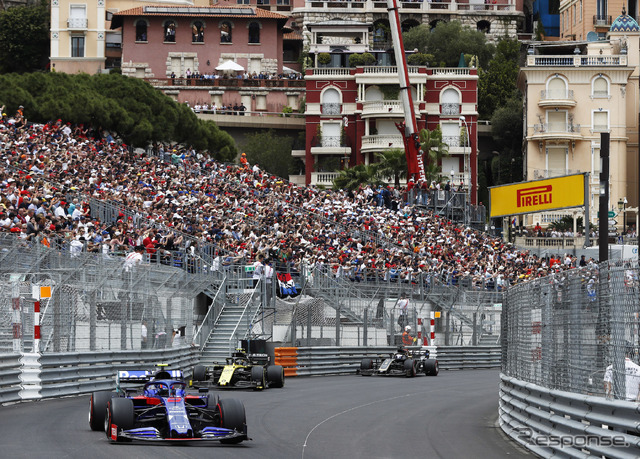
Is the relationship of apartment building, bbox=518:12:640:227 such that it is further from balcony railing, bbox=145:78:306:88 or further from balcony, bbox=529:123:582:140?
balcony railing, bbox=145:78:306:88

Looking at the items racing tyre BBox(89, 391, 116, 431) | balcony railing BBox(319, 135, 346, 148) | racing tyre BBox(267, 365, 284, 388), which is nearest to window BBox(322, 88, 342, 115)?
balcony railing BBox(319, 135, 346, 148)

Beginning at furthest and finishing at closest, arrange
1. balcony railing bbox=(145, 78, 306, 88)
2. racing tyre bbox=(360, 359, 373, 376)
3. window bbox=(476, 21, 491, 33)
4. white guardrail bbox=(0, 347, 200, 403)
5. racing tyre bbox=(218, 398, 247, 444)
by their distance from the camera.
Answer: window bbox=(476, 21, 491, 33) < balcony railing bbox=(145, 78, 306, 88) < racing tyre bbox=(360, 359, 373, 376) < white guardrail bbox=(0, 347, 200, 403) < racing tyre bbox=(218, 398, 247, 444)

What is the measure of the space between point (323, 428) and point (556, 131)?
6945 cm

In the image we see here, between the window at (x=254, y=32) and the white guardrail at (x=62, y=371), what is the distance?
72.3m

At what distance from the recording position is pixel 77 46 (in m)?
97.9

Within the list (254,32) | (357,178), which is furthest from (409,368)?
(254,32)

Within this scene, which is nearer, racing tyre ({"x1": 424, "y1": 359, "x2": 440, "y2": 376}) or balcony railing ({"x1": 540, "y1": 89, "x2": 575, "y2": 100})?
racing tyre ({"x1": 424, "y1": 359, "x2": 440, "y2": 376})

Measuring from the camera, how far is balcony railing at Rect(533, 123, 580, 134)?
279 ft

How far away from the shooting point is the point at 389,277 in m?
39.6

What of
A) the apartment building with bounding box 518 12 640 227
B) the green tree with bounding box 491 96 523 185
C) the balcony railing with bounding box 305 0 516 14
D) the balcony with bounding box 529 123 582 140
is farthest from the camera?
the balcony railing with bounding box 305 0 516 14

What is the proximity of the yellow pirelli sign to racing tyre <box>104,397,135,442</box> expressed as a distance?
578 inches

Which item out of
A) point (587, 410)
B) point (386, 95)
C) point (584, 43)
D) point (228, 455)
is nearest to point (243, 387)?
point (228, 455)

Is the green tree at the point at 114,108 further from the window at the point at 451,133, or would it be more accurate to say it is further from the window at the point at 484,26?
the window at the point at 484,26

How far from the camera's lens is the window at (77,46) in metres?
97.8
